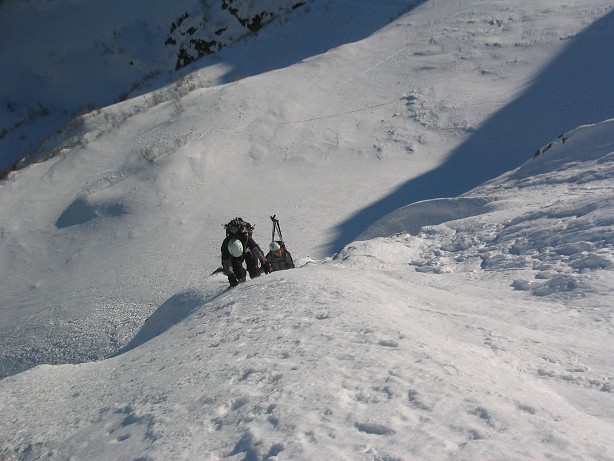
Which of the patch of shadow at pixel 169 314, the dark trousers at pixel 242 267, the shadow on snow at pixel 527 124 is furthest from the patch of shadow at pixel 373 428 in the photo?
the shadow on snow at pixel 527 124

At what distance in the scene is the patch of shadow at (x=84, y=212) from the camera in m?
12.9

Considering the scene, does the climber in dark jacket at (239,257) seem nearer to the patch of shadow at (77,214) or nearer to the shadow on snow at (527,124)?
the shadow on snow at (527,124)

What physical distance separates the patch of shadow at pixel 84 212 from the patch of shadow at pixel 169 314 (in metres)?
5.39

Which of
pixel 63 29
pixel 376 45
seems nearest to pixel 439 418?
pixel 376 45

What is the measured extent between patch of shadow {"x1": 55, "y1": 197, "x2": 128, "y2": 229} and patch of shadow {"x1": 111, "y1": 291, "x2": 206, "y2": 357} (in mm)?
5392

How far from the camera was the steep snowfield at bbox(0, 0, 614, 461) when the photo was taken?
3.28 m

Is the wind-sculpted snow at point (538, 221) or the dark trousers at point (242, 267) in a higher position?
the dark trousers at point (242, 267)

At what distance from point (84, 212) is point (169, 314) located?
643cm

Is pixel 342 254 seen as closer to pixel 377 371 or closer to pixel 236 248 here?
pixel 236 248

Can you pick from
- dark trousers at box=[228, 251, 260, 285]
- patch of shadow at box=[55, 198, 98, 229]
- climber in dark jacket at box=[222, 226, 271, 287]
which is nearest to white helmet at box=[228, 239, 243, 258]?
climber in dark jacket at box=[222, 226, 271, 287]

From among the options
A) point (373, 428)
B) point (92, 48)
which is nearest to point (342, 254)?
point (373, 428)

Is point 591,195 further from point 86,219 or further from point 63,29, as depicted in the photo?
point 63,29

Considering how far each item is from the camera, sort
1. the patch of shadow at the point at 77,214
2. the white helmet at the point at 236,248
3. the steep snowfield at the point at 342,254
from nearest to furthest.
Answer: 1. the steep snowfield at the point at 342,254
2. the white helmet at the point at 236,248
3. the patch of shadow at the point at 77,214

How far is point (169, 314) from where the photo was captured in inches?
303
